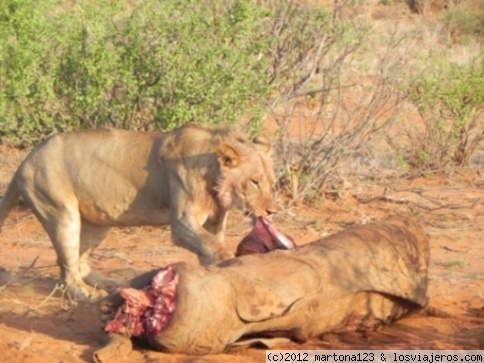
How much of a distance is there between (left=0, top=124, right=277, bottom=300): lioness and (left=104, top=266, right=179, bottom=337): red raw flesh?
1403 mm

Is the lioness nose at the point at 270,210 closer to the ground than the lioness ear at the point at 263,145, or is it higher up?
closer to the ground

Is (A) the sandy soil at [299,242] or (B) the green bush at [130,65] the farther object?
(B) the green bush at [130,65]

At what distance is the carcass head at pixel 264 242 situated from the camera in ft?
22.2

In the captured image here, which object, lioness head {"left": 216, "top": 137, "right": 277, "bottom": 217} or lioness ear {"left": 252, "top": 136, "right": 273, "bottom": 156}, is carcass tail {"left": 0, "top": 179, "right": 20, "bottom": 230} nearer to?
lioness head {"left": 216, "top": 137, "right": 277, "bottom": 217}

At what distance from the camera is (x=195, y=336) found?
571 centimetres

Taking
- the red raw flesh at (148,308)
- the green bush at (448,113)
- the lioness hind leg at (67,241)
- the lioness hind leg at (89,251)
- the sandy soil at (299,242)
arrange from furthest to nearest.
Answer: the green bush at (448,113) → the lioness hind leg at (89,251) → the lioness hind leg at (67,241) → the sandy soil at (299,242) → the red raw flesh at (148,308)

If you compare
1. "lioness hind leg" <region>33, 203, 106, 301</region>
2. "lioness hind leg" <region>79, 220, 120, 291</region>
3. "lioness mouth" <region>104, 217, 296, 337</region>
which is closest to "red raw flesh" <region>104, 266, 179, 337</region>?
"lioness mouth" <region>104, 217, 296, 337</region>

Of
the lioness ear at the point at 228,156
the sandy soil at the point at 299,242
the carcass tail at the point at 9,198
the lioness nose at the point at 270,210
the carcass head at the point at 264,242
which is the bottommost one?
the sandy soil at the point at 299,242

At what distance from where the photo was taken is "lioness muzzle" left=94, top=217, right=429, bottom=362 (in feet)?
18.7

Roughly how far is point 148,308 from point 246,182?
175 cm

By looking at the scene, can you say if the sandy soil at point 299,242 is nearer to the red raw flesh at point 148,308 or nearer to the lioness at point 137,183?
the red raw flesh at point 148,308

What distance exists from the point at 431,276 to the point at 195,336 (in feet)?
9.20

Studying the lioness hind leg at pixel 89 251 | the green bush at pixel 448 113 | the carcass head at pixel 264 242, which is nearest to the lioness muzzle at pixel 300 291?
the carcass head at pixel 264 242

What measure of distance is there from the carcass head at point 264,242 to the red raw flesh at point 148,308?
112 centimetres
